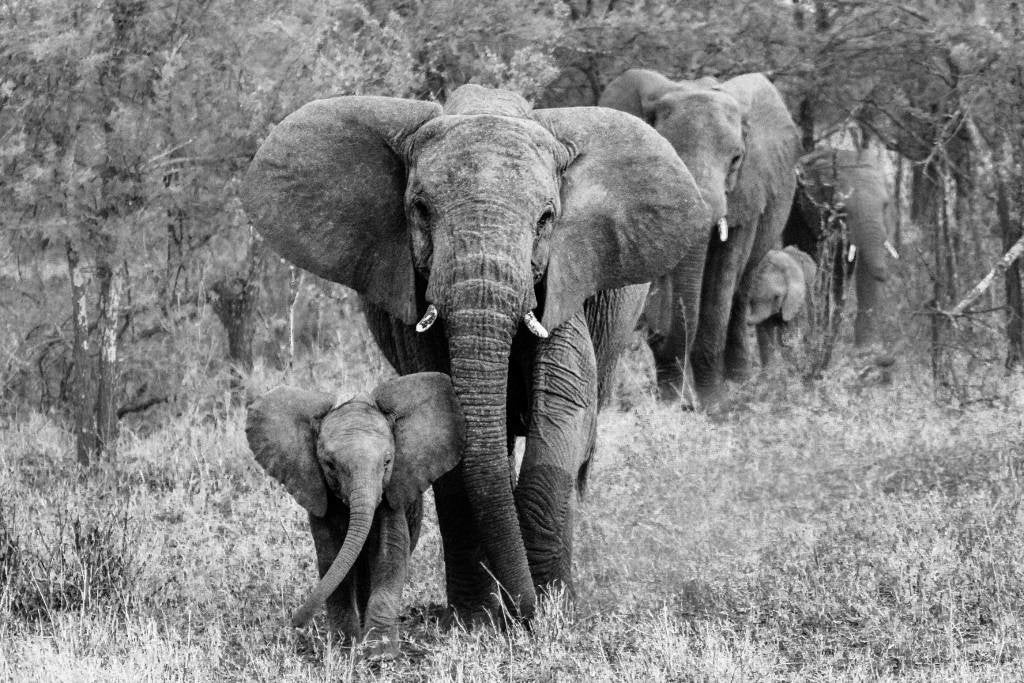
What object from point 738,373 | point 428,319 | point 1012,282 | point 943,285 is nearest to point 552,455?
point 428,319

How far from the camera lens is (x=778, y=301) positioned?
15688 millimetres

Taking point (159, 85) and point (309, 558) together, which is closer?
point (309, 558)

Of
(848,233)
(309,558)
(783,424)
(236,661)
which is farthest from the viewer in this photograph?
(848,233)

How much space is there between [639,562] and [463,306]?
76.9 inches

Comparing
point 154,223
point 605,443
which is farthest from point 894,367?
point 154,223

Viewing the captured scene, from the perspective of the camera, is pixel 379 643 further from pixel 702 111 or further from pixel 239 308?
pixel 702 111

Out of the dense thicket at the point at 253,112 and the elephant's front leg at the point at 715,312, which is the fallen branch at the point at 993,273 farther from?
the elephant's front leg at the point at 715,312

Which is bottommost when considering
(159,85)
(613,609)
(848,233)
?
(613,609)

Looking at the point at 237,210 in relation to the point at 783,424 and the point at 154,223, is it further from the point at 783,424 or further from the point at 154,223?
the point at 783,424

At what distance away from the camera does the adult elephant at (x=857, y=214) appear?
55.3ft

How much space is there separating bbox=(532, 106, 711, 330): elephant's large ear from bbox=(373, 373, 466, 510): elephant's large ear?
799mm

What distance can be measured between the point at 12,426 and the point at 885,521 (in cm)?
509

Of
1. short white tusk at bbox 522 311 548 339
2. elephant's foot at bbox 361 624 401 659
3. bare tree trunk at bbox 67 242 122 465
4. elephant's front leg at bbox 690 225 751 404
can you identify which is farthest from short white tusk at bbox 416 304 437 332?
elephant's front leg at bbox 690 225 751 404

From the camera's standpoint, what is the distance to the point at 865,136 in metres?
18.2
